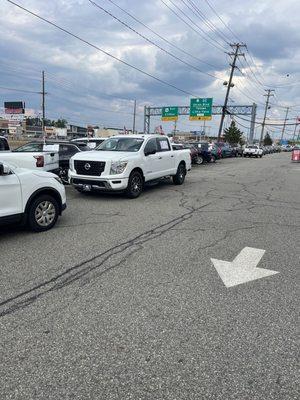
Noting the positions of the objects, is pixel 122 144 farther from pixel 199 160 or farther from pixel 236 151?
pixel 236 151

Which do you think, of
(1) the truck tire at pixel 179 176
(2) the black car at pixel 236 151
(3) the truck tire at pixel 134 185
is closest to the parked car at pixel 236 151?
(2) the black car at pixel 236 151

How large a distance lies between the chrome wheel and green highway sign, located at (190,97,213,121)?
3908 cm

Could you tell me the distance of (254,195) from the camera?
1257 cm

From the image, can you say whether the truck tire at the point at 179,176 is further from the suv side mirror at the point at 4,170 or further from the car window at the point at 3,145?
the suv side mirror at the point at 4,170

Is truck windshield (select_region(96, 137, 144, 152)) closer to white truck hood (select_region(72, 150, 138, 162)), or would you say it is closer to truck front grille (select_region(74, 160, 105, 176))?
white truck hood (select_region(72, 150, 138, 162))

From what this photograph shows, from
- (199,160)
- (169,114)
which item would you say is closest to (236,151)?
(169,114)

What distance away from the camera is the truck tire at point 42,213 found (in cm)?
673

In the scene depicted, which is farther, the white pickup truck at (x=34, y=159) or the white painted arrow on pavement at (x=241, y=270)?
the white pickup truck at (x=34, y=159)

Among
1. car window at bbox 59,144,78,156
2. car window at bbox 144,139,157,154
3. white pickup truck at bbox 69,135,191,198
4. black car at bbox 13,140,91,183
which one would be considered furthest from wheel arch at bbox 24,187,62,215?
car window at bbox 59,144,78,156

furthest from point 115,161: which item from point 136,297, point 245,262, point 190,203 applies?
point 136,297

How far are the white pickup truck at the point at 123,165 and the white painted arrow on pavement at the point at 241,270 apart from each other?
5.14 meters

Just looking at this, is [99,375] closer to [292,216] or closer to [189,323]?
[189,323]

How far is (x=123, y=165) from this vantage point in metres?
10.3

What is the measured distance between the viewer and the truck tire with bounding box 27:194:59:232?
673 cm
